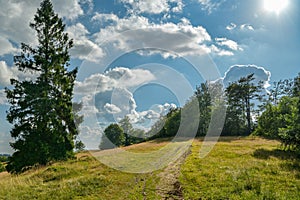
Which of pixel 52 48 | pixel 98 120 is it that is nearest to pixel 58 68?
pixel 52 48

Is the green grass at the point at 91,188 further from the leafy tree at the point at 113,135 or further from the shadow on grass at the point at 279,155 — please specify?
the leafy tree at the point at 113,135

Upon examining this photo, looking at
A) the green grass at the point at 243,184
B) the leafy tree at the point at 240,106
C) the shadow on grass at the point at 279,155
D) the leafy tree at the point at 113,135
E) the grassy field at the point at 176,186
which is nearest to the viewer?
the green grass at the point at 243,184

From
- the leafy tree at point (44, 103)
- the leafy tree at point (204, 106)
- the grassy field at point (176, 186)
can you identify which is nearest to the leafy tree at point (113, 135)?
the leafy tree at point (204, 106)

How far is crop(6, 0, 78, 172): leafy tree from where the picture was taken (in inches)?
866

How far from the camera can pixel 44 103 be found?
22.7m

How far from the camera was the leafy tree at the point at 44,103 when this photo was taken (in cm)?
2198

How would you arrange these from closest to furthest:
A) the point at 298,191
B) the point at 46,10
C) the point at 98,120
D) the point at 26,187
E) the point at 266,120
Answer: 1. the point at 298,191
2. the point at 26,187
3. the point at 98,120
4. the point at 46,10
5. the point at 266,120

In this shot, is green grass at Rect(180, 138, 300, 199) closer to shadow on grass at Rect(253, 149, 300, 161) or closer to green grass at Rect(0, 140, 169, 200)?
green grass at Rect(0, 140, 169, 200)

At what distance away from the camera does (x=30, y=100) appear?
74.3 feet

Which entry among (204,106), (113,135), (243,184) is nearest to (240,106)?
(204,106)

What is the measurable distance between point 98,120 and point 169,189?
1039 cm

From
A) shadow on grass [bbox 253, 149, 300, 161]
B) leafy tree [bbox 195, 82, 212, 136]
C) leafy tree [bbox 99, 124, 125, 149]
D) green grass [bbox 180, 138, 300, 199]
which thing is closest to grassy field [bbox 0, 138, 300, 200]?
green grass [bbox 180, 138, 300, 199]

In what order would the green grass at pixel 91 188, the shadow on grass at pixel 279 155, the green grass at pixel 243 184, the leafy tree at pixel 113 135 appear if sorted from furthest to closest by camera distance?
1. the leafy tree at pixel 113 135
2. the shadow on grass at pixel 279 155
3. the green grass at pixel 91 188
4. the green grass at pixel 243 184

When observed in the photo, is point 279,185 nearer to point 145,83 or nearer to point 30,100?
point 145,83
